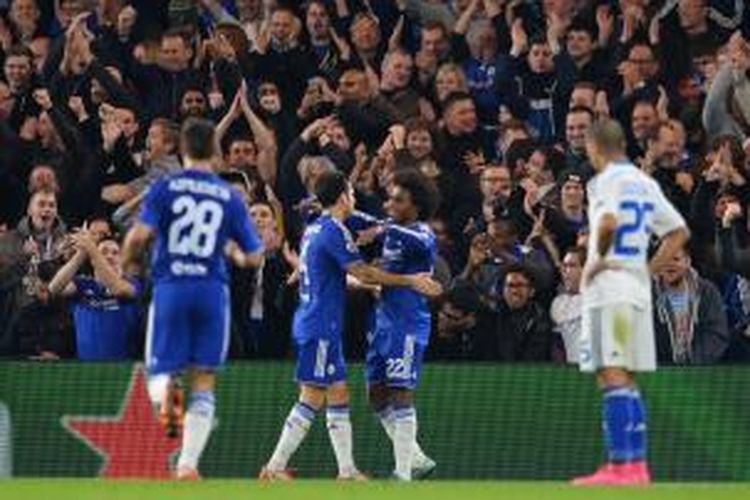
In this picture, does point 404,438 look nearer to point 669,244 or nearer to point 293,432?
point 293,432

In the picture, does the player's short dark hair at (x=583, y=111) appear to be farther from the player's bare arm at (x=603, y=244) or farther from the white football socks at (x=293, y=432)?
the player's bare arm at (x=603, y=244)

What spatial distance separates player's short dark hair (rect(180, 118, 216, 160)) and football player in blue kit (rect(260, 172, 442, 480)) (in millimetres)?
2348

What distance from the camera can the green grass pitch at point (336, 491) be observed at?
1492cm

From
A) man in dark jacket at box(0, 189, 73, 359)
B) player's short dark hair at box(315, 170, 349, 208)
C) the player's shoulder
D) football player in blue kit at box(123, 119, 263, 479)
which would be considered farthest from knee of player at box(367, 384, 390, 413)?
football player in blue kit at box(123, 119, 263, 479)

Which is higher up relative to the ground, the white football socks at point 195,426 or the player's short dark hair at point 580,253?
the player's short dark hair at point 580,253

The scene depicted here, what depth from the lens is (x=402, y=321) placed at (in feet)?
62.5

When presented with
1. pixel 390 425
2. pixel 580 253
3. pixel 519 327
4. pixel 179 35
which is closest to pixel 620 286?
pixel 390 425

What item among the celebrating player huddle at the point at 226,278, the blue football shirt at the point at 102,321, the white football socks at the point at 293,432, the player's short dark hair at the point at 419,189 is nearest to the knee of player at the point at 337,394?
the white football socks at the point at 293,432

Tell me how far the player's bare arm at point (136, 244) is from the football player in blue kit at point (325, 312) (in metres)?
2.61

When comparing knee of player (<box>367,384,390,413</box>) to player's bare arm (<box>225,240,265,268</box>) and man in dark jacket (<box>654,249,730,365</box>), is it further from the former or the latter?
player's bare arm (<box>225,240,265,268</box>)

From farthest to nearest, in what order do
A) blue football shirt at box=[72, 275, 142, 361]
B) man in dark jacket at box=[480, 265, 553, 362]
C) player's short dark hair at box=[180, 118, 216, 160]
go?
blue football shirt at box=[72, 275, 142, 361] → man in dark jacket at box=[480, 265, 553, 362] → player's short dark hair at box=[180, 118, 216, 160]

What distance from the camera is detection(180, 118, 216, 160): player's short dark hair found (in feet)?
53.4

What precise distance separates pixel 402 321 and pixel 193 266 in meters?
2.99

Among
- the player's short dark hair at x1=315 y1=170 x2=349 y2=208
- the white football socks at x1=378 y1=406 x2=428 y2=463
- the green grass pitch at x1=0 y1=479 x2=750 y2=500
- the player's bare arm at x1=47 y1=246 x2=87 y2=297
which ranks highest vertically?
the player's short dark hair at x1=315 y1=170 x2=349 y2=208
